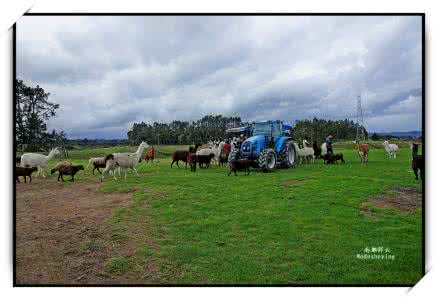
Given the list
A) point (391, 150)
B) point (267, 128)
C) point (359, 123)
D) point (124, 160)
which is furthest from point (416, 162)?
point (124, 160)

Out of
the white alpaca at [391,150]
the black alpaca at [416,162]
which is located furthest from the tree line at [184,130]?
the black alpaca at [416,162]

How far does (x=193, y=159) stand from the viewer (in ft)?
16.0

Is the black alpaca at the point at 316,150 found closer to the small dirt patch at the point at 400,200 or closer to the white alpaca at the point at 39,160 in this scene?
the small dirt patch at the point at 400,200

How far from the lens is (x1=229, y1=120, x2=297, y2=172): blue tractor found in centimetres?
463

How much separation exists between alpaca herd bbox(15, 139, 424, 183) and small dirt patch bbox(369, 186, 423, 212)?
0.21 metres

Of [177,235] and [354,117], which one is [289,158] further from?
[177,235]

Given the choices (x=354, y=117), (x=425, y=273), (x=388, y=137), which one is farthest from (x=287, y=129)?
(x=425, y=273)

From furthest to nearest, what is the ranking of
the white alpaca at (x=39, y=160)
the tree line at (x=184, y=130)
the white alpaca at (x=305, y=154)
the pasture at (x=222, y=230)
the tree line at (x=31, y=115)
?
the white alpaca at (x=305, y=154) < the tree line at (x=184, y=130) < the white alpaca at (x=39, y=160) < the tree line at (x=31, y=115) < the pasture at (x=222, y=230)

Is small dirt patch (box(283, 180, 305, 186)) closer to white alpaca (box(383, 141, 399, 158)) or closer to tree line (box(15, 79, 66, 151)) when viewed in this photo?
white alpaca (box(383, 141, 399, 158))

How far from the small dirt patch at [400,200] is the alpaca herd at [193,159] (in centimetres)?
21

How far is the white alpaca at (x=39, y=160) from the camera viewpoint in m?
4.20

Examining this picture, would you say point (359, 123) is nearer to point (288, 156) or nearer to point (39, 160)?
point (288, 156)

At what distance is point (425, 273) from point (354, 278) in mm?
858

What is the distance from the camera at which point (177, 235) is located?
4035mm
